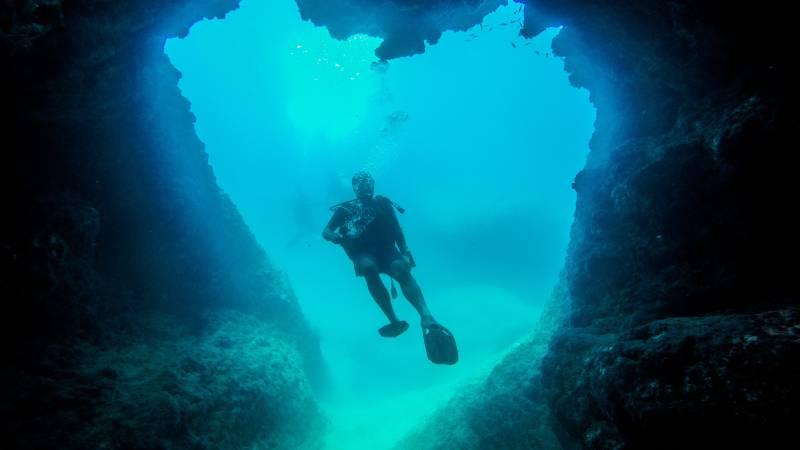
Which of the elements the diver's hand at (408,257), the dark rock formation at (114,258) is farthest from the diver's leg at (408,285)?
the dark rock formation at (114,258)

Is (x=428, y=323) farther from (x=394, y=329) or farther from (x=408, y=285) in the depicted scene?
(x=408, y=285)

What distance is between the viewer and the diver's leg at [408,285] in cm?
704

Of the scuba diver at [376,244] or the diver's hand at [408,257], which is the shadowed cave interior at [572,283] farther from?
the diver's hand at [408,257]

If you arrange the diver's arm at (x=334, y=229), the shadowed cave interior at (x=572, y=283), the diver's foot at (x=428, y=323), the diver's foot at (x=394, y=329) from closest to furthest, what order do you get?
the shadowed cave interior at (x=572, y=283) → the diver's foot at (x=428, y=323) → the diver's foot at (x=394, y=329) → the diver's arm at (x=334, y=229)

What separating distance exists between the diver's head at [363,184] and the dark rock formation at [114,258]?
14.3ft

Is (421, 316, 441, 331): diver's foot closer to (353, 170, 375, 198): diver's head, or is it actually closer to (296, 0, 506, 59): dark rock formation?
(353, 170, 375, 198): diver's head

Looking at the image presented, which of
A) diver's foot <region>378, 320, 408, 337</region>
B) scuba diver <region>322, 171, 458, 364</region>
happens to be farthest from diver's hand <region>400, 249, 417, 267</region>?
diver's foot <region>378, 320, 408, 337</region>

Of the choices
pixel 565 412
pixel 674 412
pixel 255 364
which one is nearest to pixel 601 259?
pixel 565 412

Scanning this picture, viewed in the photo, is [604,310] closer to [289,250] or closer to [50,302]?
[50,302]

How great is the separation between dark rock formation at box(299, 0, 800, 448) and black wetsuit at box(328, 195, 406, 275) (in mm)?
3326

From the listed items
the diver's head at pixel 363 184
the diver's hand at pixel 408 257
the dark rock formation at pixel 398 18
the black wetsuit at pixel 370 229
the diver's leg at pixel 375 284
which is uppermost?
the dark rock formation at pixel 398 18

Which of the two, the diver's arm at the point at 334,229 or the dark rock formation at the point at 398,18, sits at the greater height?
the dark rock formation at the point at 398,18

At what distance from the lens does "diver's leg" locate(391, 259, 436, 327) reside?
704 cm

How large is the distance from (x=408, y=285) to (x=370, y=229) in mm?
1410
